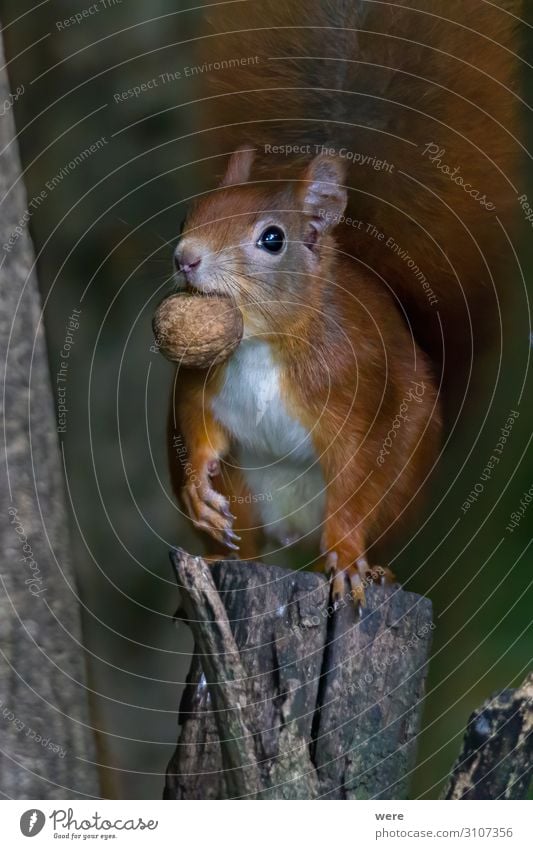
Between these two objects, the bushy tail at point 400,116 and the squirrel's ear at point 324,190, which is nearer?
the squirrel's ear at point 324,190

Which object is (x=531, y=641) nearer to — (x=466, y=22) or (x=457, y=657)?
(x=457, y=657)

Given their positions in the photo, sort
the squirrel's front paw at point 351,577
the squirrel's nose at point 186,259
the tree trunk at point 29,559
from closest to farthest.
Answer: the squirrel's nose at point 186,259 < the squirrel's front paw at point 351,577 < the tree trunk at point 29,559

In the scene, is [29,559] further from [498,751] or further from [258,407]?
[498,751]

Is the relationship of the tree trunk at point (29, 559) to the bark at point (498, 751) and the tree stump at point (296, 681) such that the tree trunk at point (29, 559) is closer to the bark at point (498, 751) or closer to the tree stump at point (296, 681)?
the tree stump at point (296, 681)

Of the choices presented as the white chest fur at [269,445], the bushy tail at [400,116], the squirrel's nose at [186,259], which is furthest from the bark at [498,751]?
the squirrel's nose at [186,259]

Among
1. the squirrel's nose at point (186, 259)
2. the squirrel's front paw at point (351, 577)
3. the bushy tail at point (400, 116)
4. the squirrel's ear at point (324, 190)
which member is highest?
the bushy tail at point (400, 116)

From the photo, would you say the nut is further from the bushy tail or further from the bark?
the bark

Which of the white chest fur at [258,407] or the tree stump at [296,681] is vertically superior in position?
the white chest fur at [258,407]

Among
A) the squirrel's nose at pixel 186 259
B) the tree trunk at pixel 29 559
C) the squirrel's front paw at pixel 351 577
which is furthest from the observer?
the tree trunk at pixel 29 559
